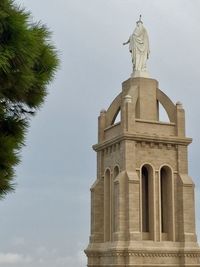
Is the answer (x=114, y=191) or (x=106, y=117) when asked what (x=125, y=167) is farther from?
(x=106, y=117)

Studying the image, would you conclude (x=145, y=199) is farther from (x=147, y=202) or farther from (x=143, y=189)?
(x=143, y=189)

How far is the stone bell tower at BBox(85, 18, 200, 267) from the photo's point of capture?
95.0ft

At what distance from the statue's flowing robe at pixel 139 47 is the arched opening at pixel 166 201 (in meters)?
6.27

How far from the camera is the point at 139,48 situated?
32812 mm

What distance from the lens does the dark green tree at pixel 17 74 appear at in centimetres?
656

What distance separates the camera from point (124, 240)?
28.7 metres

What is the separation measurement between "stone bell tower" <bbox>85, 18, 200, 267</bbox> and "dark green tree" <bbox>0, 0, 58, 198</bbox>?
21425mm

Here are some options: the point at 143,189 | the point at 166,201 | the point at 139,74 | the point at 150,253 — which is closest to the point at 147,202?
the point at 143,189

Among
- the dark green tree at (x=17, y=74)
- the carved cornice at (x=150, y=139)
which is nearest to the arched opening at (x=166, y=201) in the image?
the carved cornice at (x=150, y=139)

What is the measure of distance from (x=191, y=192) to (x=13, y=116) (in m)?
24.3

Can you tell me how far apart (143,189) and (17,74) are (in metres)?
24.7


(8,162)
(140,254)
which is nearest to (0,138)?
(8,162)

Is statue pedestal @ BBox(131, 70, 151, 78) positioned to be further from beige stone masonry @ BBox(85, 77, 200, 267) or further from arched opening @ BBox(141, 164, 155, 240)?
arched opening @ BBox(141, 164, 155, 240)

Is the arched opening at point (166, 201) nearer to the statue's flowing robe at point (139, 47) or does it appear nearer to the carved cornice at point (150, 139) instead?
the carved cornice at point (150, 139)
